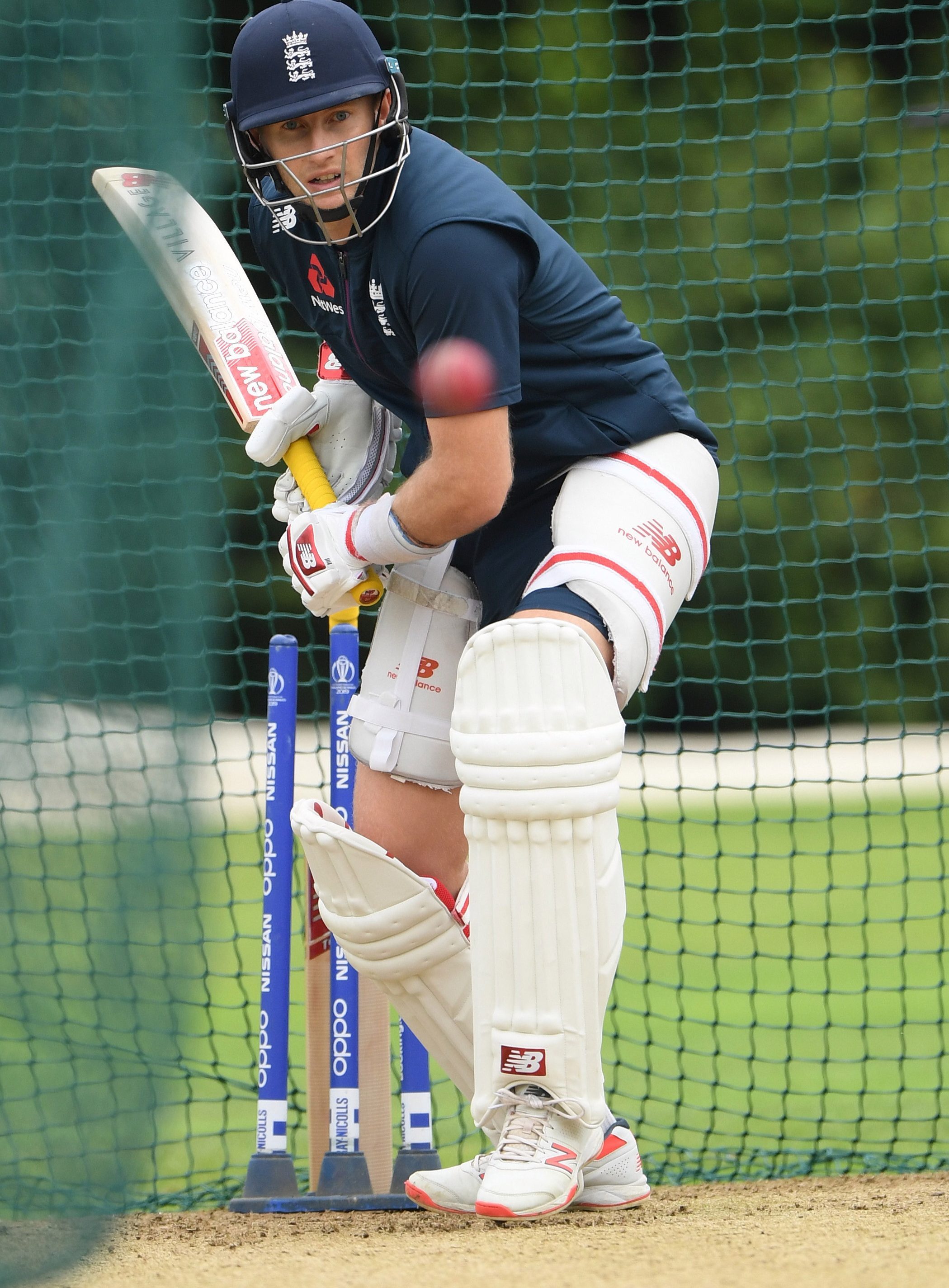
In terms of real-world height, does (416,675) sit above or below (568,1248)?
above

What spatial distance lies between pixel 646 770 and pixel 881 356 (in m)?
3.04

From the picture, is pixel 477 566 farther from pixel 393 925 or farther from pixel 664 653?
pixel 664 653

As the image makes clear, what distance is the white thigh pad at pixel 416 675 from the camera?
2311 millimetres

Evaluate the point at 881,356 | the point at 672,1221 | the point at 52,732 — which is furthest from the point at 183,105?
the point at 881,356

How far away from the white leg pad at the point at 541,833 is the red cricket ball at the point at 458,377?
0.97 feet

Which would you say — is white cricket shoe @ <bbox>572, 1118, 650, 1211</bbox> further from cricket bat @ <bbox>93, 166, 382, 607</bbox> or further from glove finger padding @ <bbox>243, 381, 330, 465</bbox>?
glove finger padding @ <bbox>243, 381, 330, 465</bbox>

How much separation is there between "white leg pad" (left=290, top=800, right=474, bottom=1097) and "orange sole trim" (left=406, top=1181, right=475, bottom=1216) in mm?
209

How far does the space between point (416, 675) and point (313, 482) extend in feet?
1.17

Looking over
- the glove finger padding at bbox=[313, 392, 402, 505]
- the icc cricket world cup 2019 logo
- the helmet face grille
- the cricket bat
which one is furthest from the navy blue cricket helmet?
the icc cricket world cup 2019 logo

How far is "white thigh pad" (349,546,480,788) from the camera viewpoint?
7.58 ft

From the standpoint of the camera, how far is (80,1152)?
182 centimetres

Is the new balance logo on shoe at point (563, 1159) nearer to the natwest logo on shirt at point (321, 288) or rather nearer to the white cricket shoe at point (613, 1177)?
the white cricket shoe at point (613, 1177)

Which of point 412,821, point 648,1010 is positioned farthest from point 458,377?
point 648,1010

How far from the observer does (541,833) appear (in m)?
1.93
